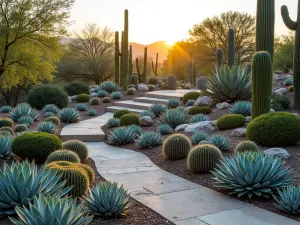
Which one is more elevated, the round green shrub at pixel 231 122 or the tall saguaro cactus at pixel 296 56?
the tall saguaro cactus at pixel 296 56

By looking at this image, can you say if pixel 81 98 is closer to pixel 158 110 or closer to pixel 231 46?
pixel 158 110

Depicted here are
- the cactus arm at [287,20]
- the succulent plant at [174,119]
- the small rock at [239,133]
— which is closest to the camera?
the small rock at [239,133]

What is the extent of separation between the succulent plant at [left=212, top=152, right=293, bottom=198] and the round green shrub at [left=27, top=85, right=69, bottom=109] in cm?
1615

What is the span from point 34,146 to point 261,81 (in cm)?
625

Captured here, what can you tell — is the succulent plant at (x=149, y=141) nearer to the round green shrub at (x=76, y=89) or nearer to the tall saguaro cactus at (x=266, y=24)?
the tall saguaro cactus at (x=266, y=24)

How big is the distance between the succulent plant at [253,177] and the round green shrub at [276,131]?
9.52ft

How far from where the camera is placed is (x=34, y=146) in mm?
8859

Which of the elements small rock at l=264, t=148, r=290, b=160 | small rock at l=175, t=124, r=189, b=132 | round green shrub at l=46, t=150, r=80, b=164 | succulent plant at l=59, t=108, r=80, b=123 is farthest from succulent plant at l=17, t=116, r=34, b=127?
small rock at l=264, t=148, r=290, b=160

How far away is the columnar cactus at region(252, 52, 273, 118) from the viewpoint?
1073 centimetres

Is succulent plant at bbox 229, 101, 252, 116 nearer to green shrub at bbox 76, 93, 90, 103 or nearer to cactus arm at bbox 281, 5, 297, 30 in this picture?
cactus arm at bbox 281, 5, 297, 30

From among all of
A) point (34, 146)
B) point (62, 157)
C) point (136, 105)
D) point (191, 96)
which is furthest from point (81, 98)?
point (62, 157)

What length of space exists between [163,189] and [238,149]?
7.85 feet

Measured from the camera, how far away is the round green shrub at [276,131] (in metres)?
9.50

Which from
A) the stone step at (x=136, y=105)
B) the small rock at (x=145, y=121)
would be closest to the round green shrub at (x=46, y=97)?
the stone step at (x=136, y=105)
